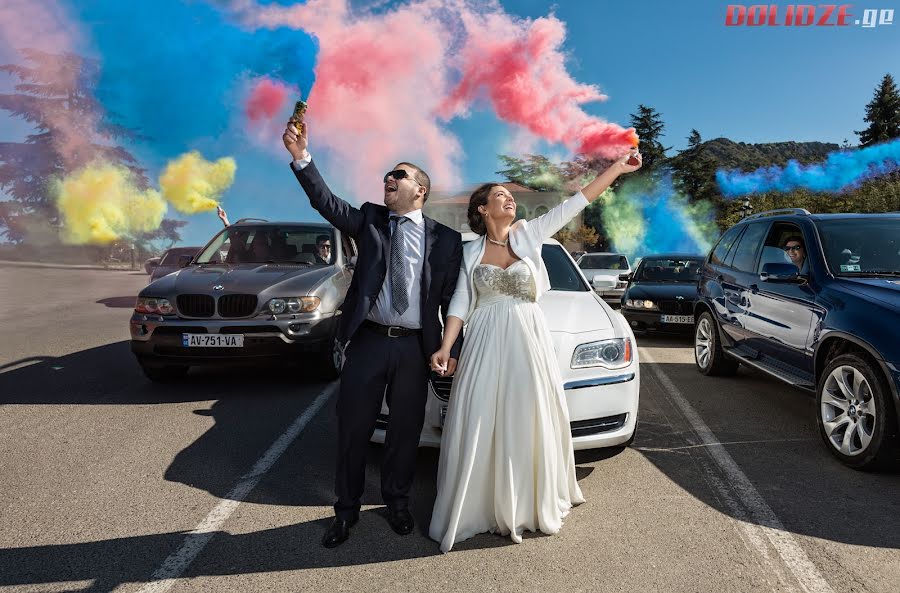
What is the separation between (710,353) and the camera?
7164 millimetres

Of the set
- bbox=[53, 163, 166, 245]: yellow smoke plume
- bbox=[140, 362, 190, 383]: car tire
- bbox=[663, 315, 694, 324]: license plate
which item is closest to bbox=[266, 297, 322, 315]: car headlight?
bbox=[140, 362, 190, 383]: car tire

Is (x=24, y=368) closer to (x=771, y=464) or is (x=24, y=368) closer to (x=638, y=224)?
(x=771, y=464)

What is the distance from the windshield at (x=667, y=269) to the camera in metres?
11.4

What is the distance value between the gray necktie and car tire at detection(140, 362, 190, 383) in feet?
13.9

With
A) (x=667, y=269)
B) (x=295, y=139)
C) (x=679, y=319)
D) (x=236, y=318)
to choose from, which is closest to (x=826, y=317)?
(x=295, y=139)

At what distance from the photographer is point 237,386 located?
6.55 m

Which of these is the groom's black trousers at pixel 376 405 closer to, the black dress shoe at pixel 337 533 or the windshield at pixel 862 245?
the black dress shoe at pixel 337 533

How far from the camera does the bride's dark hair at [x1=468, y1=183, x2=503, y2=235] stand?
3.50 metres

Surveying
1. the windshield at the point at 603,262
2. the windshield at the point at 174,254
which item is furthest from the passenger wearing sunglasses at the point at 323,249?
A: the windshield at the point at 603,262

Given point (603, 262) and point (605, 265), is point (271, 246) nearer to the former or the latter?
point (605, 265)

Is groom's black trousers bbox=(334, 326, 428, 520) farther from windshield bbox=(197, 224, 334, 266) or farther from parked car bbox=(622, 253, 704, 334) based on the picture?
parked car bbox=(622, 253, 704, 334)

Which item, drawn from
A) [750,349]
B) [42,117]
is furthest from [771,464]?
[42,117]

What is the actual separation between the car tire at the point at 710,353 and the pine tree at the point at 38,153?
39.1 m

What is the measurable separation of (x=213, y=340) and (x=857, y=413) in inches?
205
